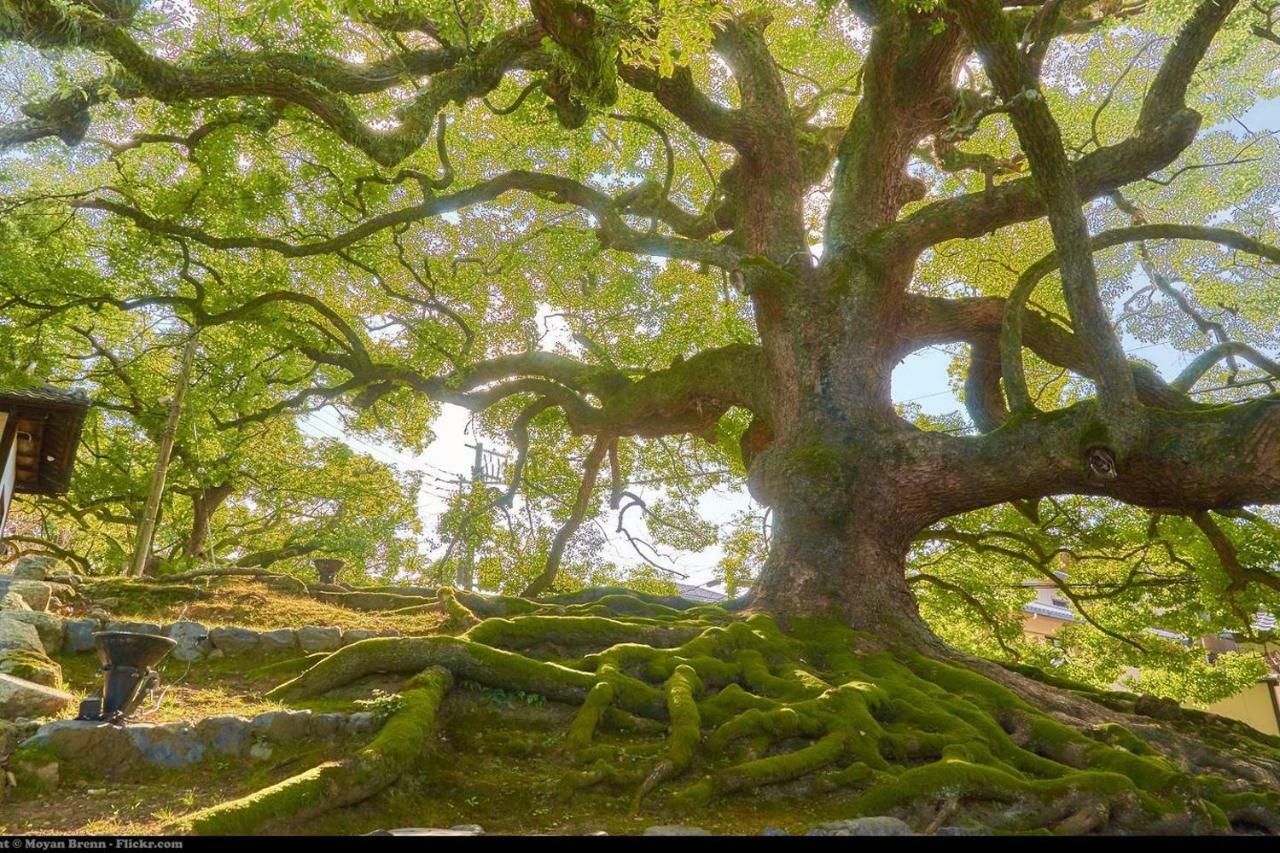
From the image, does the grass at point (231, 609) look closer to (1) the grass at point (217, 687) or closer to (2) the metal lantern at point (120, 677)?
(1) the grass at point (217, 687)

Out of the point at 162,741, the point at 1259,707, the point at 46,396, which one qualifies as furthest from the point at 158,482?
the point at 1259,707

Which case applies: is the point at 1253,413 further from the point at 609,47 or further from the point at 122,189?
the point at 122,189

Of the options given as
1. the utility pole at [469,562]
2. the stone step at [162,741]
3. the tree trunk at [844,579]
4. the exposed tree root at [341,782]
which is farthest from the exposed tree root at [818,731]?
the utility pole at [469,562]

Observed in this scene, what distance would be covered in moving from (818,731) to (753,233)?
297 inches

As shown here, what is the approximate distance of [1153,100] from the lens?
7512mm

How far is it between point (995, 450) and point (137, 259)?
13.1m

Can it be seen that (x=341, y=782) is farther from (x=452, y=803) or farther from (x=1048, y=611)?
(x=1048, y=611)

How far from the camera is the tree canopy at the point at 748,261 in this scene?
712 centimetres

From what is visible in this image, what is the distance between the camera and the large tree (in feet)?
21.9

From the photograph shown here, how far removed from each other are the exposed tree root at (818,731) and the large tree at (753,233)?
0.31 feet

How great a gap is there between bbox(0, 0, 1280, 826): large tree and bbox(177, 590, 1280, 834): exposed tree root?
0.09 m

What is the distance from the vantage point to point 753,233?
35.7 feet

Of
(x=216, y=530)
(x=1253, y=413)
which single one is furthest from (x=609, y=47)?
(x=216, y=530)

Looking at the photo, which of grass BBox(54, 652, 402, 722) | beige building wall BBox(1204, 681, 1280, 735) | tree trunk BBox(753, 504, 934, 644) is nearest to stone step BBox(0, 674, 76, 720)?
grass BBox(54, 652, 402, 722)
